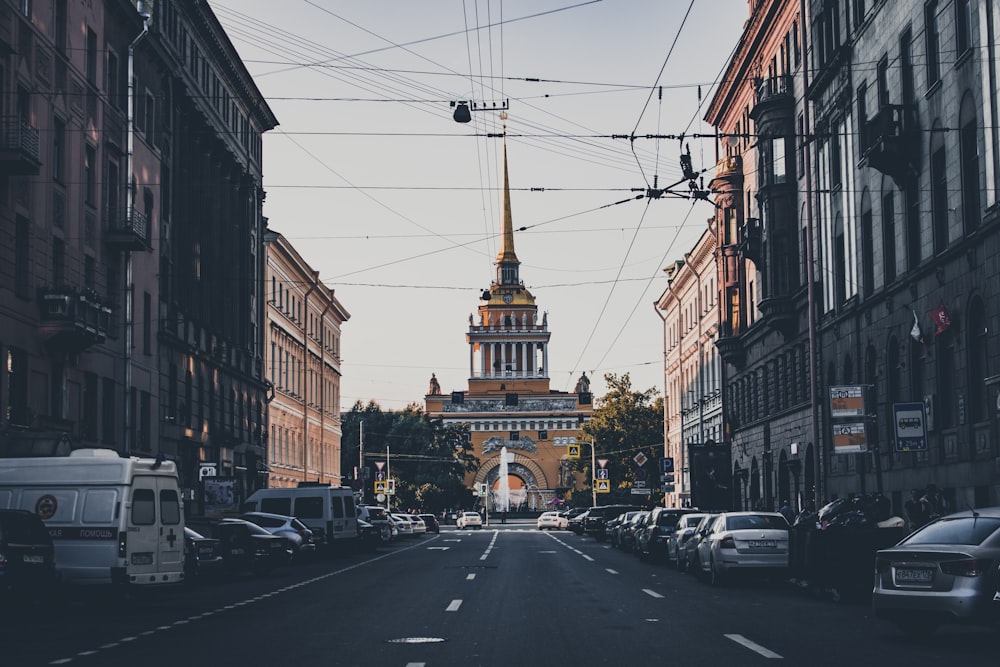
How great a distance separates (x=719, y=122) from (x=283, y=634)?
174 ft

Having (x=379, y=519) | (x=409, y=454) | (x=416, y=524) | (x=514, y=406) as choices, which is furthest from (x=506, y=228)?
(x=379, y=519)

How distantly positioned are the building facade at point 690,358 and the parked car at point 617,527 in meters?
9.70

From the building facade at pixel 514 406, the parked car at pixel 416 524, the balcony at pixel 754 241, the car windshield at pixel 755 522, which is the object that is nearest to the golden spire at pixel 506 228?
the building facade at pixel 514 406

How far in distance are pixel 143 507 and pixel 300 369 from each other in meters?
60.1

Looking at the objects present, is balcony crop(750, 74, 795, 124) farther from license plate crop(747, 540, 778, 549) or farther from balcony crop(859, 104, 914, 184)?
license plate crop(747, 540, 778, 549)

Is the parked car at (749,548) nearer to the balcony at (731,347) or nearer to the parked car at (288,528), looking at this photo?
the parked car at (288,528)

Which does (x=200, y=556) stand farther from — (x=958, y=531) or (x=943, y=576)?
(x=943, y=576)

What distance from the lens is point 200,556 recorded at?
94.3 ft

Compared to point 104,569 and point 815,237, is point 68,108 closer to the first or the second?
point 104,569

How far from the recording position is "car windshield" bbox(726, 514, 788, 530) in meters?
27.1

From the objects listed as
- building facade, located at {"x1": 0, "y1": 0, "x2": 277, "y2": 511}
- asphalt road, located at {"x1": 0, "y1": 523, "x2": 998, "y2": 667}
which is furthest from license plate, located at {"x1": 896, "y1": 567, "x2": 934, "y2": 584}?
building facade, located at {"x1": 0, "y1": 0, "x2": 277, "y2": 511}

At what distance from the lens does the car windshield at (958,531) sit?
49.0 ft

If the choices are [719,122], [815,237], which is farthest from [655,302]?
[815,237]

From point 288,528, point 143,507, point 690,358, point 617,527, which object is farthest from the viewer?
point 690,358
